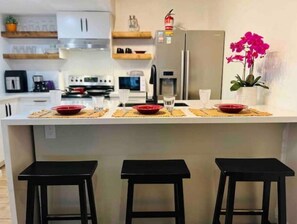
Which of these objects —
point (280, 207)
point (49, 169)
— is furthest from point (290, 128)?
point (49, 169)

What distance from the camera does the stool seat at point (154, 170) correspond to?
1.50m

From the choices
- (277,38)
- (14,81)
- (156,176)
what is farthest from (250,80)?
(14,81)

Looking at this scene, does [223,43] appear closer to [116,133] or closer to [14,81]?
[116,133]

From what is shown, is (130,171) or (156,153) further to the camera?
(156,153)

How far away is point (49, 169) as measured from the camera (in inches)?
61.6

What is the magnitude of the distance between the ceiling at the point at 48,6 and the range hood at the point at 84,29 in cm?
11

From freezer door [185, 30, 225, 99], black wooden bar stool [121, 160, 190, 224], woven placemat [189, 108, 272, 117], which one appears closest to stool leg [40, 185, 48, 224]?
black wooden bar stool [121, 160, 190, 224]

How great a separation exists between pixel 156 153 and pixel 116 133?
0.34 meters

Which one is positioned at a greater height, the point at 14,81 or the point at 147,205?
the point at 14,81

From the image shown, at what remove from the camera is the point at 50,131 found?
187 cm

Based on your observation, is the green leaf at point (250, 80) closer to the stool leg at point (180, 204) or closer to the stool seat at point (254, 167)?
the stool seat at point (254, 167)

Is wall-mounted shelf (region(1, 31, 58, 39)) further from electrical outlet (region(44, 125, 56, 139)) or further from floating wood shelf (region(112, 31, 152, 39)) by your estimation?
electrical outlet (region(44, 125, 56, 139))

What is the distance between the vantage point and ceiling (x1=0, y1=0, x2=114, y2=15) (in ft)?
10.7

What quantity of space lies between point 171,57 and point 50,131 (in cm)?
214
